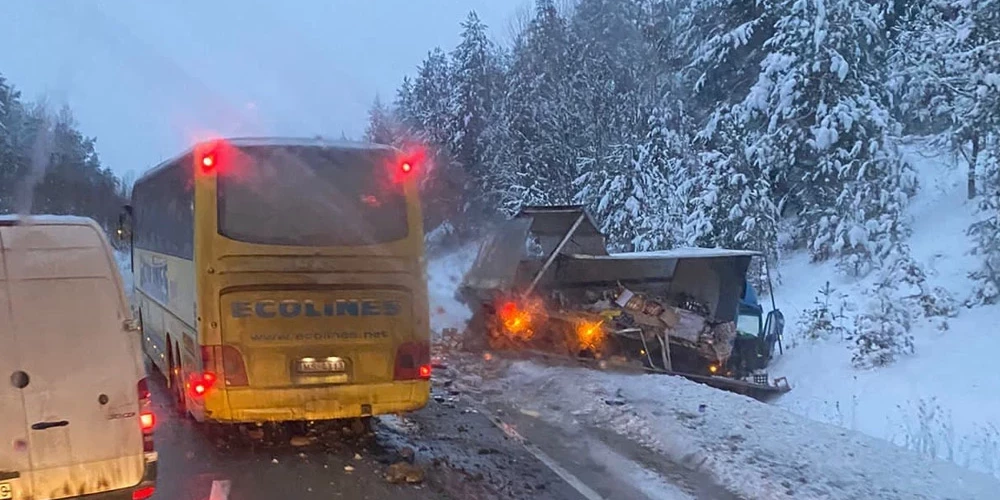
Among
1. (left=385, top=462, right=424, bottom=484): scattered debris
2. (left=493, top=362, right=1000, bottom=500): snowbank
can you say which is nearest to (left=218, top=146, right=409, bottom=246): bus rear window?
(left=385, top=462, right=424, bottom=484): scattered debris

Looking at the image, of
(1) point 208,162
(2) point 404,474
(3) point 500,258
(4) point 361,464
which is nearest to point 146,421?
(2) point 404,474

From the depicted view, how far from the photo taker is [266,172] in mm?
8750

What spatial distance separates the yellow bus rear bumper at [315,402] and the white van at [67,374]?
2538mm

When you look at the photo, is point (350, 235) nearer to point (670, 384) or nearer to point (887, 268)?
point (670, 384)

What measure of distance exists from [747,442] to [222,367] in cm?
501

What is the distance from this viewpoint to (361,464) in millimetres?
8570

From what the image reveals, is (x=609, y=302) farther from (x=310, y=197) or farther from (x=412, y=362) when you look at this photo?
(x=310, y=197)

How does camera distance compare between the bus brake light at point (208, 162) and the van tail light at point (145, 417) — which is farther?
the bus brake light at point (208, 162)

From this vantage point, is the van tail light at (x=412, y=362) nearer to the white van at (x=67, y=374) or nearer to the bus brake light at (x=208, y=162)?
the bus brake light at (x=208, y=162)

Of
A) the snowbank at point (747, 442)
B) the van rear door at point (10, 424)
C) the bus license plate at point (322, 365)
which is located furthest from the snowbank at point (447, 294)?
the van rear door at point (10, 424)

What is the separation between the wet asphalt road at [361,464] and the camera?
24.9ft

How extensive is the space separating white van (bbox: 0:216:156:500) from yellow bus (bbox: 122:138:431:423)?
257cm

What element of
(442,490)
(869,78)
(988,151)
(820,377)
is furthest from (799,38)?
(442,490)

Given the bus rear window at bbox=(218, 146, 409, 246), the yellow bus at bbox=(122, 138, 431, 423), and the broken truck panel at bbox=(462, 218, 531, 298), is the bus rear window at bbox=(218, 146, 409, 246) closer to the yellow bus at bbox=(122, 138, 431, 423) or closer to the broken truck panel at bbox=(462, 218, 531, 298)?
the yellow bus at bbox=(122, 138, 431, 423)
